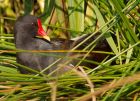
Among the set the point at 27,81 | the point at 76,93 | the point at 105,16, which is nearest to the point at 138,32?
the point at 105,16

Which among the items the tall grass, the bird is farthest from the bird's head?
the tall grass

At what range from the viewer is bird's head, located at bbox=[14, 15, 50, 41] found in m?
2.39

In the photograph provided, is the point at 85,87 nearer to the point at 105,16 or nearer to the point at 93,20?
the point at 105,16

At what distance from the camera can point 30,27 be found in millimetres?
2416

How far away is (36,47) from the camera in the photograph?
93.7 inches

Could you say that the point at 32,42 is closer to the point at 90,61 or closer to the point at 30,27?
the point at 30,27

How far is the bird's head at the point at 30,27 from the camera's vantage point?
2.39 m

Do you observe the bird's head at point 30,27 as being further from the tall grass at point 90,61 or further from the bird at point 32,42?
the tall grass at point 90,61

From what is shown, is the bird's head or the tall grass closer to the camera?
the tall grass

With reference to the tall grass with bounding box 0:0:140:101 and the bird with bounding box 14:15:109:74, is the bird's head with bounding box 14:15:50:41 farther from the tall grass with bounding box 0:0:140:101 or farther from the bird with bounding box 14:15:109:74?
the tall grass with bounding box 0:0:140:101

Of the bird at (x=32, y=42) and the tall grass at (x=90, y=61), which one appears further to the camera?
the bird at (x=32, y=42)

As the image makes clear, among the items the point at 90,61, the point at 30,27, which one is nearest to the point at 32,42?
the point at 30,27

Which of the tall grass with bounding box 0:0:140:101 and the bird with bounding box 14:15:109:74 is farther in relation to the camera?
the bird with bounding box 14:15:109:74

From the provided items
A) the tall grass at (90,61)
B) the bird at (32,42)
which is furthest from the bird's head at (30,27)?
the tall grass at (90,61)
